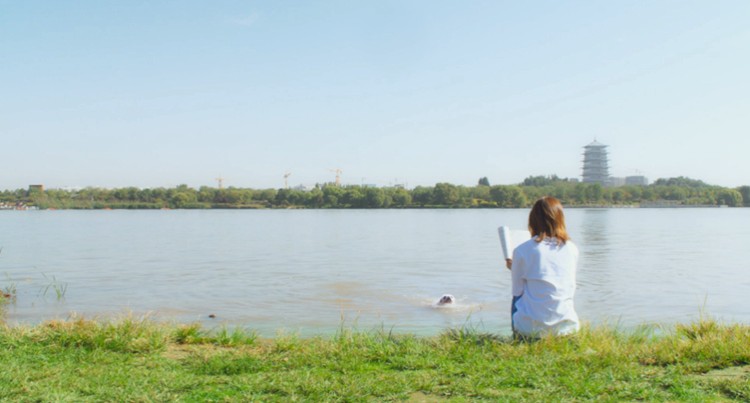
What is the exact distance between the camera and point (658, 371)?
5027mm

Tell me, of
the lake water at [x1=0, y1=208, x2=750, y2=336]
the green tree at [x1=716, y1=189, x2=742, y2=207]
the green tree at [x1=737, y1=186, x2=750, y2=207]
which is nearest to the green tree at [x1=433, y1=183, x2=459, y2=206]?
the green tree at [x1=716, y1=189, x2=742, y2=207]

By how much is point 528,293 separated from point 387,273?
15.3 metres

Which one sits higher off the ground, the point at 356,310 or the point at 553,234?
the point at 553,234

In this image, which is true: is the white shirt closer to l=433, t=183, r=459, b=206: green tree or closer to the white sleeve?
the white sleeve

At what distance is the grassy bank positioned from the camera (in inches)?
175

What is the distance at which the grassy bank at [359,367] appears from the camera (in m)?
4.45

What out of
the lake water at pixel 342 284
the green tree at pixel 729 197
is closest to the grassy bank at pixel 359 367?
the lake water at pixel 342 284

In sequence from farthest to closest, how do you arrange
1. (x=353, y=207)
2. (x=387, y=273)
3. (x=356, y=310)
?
1. (x=353, y=207)
2. (x=387, y=273)
3. (x=356, y=310)

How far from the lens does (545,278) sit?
595 cm

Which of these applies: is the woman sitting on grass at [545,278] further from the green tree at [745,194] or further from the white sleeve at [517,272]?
the green tree at [745,194]

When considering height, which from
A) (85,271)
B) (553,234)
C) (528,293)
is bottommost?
(85,271)

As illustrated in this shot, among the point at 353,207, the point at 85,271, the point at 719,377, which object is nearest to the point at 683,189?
the point at 353,207

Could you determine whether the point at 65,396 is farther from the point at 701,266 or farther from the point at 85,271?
the point at 701,266

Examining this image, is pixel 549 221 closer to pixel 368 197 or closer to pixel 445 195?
pixel 445 195
